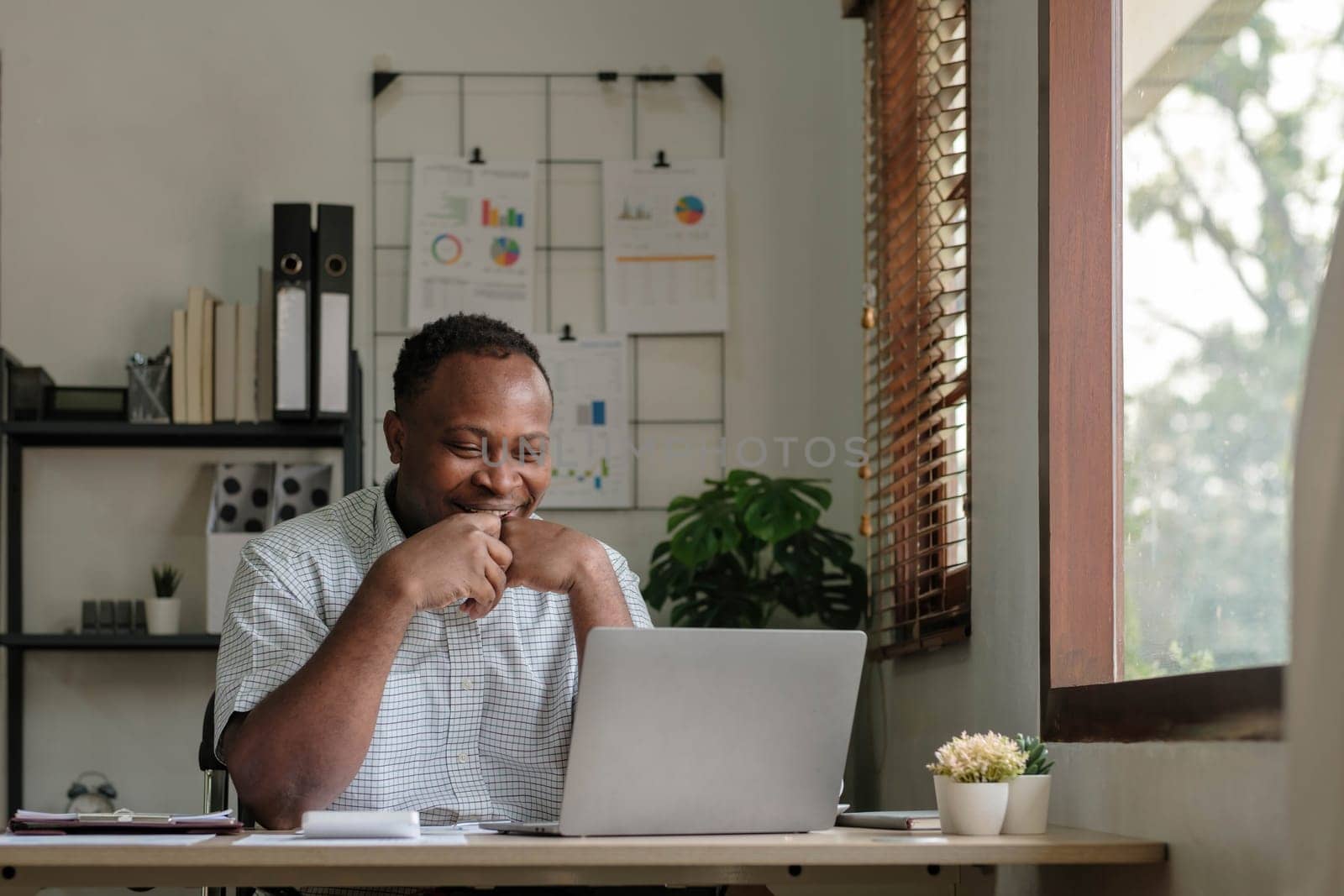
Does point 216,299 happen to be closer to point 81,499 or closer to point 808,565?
point 81,499

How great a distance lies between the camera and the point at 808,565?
3.08 meters

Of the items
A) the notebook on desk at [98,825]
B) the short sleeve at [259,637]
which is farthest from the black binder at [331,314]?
the notebook on desk at [98,825]

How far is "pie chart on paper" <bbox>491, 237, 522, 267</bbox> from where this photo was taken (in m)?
3.44

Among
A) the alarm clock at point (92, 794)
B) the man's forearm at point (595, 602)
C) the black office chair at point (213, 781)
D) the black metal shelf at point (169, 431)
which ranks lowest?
the alarm clock at point (92, 794)

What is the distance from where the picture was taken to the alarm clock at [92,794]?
3.23m

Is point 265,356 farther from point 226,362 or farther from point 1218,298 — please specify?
point 1218,298

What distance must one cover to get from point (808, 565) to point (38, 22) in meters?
2.12

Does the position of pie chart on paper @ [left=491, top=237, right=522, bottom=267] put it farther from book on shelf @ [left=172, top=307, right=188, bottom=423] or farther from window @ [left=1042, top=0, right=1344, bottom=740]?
window @ [left=1042, top=0, right=1344, bottom=740]

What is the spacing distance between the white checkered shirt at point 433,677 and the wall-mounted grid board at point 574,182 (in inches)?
56.9

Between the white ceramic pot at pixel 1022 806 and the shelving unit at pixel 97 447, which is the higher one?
the shelving unit at pixel 97 447

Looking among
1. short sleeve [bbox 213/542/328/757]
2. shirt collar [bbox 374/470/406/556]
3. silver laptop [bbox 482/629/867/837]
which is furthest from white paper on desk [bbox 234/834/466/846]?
shirt collar [bbox 374/470/406/556]

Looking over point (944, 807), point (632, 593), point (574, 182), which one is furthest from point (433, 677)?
point (574, 182)

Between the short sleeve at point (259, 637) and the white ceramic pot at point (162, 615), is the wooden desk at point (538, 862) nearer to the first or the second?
the short sleeve at point (259, 637)

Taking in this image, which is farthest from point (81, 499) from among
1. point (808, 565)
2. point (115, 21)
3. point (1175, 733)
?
point (1175, 733)
